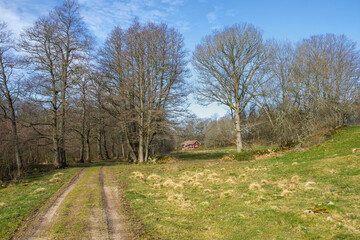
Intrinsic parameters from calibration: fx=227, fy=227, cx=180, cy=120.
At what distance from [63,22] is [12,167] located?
13449 millimetres

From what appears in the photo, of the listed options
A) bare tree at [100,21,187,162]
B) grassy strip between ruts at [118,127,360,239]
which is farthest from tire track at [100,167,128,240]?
bare tree at [100,21,187,162]

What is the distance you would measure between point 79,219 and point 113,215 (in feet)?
2.85

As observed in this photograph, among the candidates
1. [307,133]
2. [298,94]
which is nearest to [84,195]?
[307,133]

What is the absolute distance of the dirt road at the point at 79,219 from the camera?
5109 mm

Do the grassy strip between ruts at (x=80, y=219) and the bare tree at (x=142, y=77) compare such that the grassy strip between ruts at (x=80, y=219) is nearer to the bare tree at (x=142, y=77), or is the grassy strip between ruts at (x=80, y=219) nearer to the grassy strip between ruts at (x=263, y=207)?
the grassy strip between ruts at (x=263, y=207)

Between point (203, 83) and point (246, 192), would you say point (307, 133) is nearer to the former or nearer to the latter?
point (203, 83)

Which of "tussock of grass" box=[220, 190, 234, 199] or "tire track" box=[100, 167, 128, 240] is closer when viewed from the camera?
"tire track" box=[100, 167, 128, 240]

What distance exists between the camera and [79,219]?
6.00 m

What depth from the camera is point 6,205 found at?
25.7 ft

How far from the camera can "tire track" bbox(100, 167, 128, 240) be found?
5070 mm

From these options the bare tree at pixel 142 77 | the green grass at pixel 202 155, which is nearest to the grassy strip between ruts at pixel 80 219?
the bare tree at pixel 142 77

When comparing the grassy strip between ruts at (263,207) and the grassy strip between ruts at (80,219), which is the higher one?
the grassy strip between ruts at (80,219)

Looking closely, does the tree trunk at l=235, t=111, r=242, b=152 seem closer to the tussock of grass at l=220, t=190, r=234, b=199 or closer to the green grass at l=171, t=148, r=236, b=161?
the green grass at l=171, t=148, r=236, b=161

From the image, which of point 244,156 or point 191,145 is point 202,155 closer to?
point 244,156
